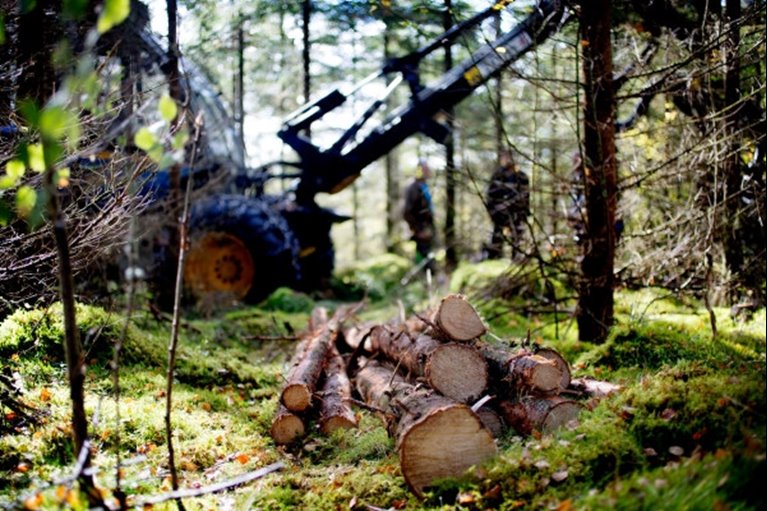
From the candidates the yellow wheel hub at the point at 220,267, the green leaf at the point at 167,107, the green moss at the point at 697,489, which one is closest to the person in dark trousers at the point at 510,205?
the green moss at the point at 697,489

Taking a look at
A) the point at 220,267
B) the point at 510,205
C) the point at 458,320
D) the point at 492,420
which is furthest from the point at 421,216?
the point at 492,420

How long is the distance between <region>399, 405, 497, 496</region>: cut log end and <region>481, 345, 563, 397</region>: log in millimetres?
893

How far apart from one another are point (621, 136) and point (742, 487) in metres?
4.25

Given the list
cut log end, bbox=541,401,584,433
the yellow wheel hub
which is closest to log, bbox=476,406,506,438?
cut log end, bbox=541,401,584,433

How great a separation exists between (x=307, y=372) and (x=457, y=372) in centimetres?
176

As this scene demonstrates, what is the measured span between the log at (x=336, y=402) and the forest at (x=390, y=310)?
32 millimetres

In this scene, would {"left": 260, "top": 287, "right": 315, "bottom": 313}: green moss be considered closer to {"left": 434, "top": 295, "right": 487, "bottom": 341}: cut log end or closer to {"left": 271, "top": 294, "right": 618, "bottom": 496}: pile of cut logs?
{"left": 271, "top": 294, "right": 618, "bottom": 496}: pile of cut logs

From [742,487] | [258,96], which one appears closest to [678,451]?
[742,487]

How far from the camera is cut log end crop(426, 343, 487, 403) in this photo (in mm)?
4629

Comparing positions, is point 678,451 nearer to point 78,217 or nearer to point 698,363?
point 698,363

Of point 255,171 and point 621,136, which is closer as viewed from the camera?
point 621,136

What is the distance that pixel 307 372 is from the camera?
5.82 meters

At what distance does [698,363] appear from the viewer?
4285 mm

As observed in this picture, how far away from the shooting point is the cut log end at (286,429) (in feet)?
16.5
